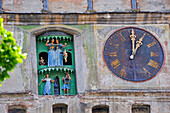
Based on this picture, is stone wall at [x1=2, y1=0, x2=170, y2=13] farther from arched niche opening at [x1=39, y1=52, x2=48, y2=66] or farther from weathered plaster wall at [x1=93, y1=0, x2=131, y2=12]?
arched niche opening at [x1=39, y1=52, x2=48, y2=66]

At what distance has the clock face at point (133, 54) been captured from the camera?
979 inches

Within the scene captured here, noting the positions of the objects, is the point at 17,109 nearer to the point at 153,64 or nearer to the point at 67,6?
the point at 67,6

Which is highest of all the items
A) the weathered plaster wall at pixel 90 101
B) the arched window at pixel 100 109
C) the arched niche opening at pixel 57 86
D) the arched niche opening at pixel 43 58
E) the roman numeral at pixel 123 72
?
the arched niche opening at pixel 43 58

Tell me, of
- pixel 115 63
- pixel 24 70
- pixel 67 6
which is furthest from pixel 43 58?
pixel 115 63

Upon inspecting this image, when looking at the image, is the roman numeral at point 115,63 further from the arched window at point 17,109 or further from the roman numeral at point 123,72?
the arched window at point 17,109

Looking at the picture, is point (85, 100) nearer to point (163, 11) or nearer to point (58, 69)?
point (58, 69)

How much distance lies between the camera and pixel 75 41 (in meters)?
25.2

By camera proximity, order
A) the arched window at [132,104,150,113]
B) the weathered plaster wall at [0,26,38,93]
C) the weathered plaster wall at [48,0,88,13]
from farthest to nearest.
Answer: the weathered plaster wall at [48,0,88,13] → the arched window at [132,104,150,113] → the weathered plaster wall at [0,26,38,93]

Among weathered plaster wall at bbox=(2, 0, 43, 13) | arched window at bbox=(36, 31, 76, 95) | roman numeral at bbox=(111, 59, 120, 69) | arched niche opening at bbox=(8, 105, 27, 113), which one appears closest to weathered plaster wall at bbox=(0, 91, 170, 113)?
arched niche opening at bbox=(8, 105, 27, 113)

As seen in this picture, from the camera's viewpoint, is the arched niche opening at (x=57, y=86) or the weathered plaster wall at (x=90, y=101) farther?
the arched niche opening at (x=57, y=86)

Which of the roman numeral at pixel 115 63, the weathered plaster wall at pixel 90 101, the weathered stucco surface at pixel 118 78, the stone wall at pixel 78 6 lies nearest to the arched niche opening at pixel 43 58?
the weathered plaster wall at pixel 90 101

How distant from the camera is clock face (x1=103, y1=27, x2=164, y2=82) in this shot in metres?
24.9

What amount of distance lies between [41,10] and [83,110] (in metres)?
3.59

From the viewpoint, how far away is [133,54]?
2494 centimetres
